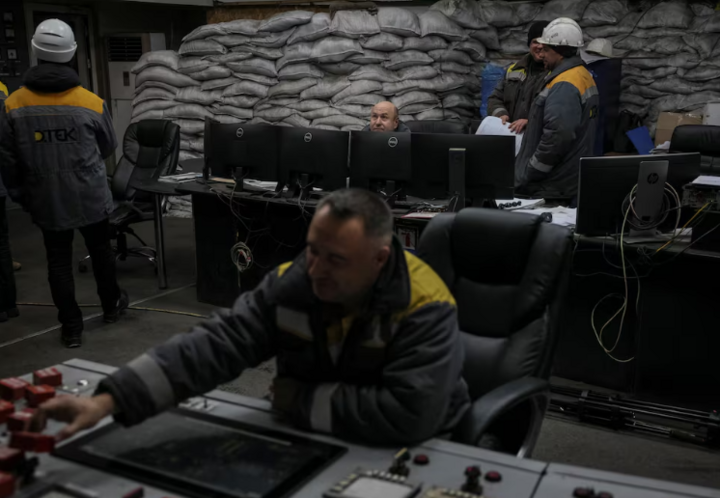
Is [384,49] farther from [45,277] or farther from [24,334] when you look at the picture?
[24,334]

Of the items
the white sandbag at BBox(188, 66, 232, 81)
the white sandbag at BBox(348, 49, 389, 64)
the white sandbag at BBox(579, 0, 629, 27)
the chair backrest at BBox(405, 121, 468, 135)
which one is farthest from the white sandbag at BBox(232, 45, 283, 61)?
the white sandbag at BBox(579, 0, 629, 27)

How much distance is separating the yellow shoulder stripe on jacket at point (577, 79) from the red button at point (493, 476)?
3175 mm

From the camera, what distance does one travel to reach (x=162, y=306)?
4.70 metres

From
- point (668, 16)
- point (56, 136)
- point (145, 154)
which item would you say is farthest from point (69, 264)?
point (668, 16)

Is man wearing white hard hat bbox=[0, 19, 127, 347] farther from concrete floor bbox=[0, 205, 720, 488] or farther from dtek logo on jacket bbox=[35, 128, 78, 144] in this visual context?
concrete floor bbox=[0, 205, 720, 488]

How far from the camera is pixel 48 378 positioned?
5.57ft

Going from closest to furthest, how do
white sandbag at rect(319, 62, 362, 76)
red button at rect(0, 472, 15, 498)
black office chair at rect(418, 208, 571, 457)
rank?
red button at rect(0, 472, 15, 498)
black office chair at rect(418, 208, 571, 457)
white sandbag at rect(319, 62, 362, 76)

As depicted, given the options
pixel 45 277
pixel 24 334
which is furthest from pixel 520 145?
pixel 45 277

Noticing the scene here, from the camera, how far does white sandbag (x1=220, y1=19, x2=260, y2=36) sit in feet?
21.8

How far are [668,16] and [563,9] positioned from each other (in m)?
0.77

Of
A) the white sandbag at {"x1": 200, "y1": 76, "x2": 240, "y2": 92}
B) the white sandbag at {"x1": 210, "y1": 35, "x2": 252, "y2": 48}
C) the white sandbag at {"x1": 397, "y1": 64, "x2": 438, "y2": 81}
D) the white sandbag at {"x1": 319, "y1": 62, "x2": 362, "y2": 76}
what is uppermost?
the white sandbag at {"x1": 210, "y1": 35, "x2": 252, "y2": 48}

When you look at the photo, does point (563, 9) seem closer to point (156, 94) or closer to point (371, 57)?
point (371, 57)

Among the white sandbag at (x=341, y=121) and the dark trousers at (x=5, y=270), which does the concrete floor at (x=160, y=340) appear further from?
the white sandbag at (x=341, y=121)

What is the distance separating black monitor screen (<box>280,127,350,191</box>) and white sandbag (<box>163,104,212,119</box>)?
303cm
